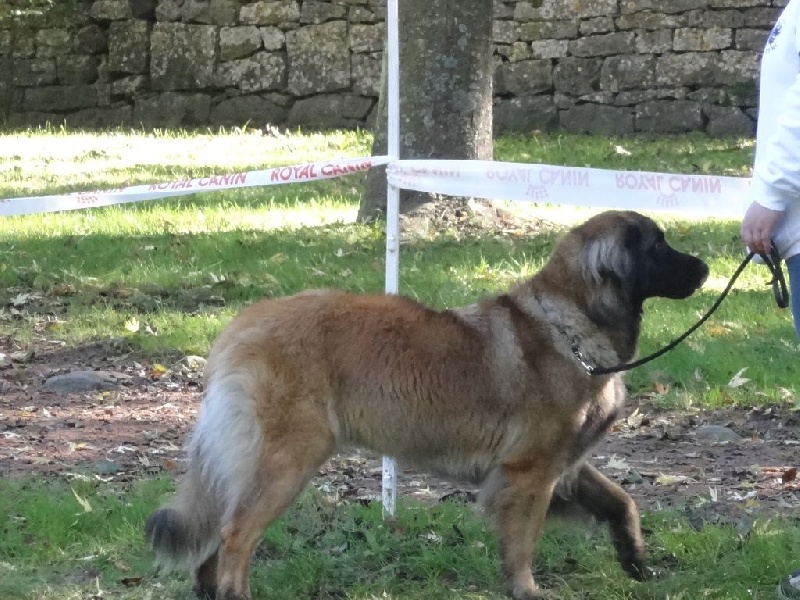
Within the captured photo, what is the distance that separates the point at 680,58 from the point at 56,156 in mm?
7312

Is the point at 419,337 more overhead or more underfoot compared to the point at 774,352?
more overhead

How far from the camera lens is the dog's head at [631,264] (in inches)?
167

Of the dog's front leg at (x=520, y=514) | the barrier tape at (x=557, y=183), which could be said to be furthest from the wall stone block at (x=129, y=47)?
the dog's front leg at (x=520, y=514)

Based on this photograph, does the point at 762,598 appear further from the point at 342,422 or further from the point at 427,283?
the point at 427,283

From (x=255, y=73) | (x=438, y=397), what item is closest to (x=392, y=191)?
(x=438, y=397)

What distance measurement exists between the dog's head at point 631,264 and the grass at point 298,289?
3.33 ft

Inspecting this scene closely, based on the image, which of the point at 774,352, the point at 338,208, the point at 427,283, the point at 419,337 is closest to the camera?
the point at 419,337

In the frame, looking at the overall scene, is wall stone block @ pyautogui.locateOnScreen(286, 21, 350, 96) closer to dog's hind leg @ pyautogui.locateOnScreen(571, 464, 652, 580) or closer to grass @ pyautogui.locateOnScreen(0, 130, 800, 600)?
grass @ pyautogui.locateOnScreen(0, 130, 800, 600)

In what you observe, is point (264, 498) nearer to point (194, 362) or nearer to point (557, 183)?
point (557, 183)

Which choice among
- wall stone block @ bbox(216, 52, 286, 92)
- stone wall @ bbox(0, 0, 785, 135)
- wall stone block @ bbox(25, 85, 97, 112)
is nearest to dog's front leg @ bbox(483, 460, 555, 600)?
stone wall @ bbox(0, 0, 785, 135)

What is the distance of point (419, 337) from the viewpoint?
423cm

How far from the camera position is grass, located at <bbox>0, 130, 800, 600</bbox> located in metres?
4.33

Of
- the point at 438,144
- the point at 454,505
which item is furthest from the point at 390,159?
the point at 438,144

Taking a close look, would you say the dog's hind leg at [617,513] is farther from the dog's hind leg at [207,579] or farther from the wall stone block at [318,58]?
the wall stone block at [318,58]
